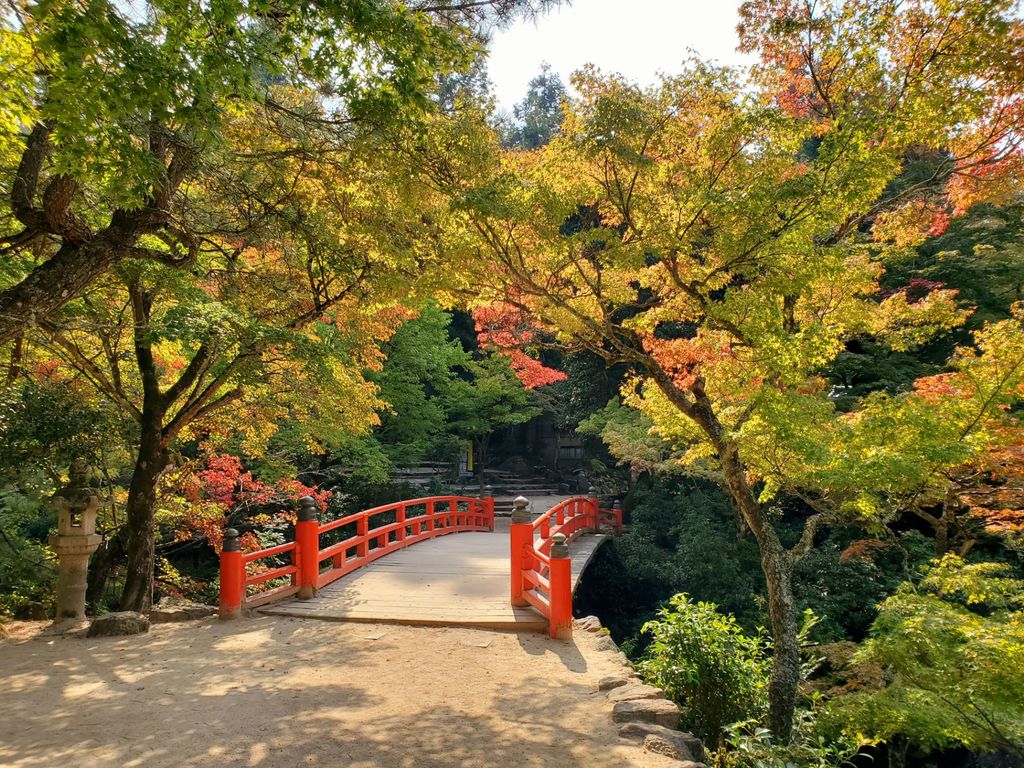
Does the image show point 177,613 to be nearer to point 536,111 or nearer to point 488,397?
point 488,397

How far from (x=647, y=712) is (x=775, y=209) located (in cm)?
443

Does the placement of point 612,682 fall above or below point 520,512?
below

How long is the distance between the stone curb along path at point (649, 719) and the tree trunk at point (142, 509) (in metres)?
5.68

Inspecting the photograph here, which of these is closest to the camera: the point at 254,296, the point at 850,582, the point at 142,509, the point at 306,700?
the point at 306,700

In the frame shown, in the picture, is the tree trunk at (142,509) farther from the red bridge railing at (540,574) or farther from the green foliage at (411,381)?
the green foliage at (411,381)

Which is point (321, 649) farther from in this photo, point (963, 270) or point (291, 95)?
point (963, 270)

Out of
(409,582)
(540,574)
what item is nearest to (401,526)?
(409,582)

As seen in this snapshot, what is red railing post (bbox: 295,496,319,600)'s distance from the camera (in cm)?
760

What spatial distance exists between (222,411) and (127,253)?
16.0 feet

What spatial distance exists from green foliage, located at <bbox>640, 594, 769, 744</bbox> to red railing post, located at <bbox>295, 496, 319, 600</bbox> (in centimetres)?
421

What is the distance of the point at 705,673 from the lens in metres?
5.69

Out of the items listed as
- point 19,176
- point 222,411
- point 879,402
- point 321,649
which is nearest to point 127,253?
point 19,176

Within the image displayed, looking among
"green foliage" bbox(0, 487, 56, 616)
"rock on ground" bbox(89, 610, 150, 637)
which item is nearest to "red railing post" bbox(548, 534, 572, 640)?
"rock on ground" bbox(89, 610, 150, 637)

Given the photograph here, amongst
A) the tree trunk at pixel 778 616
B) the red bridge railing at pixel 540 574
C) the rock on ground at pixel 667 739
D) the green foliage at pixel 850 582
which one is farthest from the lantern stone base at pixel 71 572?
the green foliage at pixel 850 582
